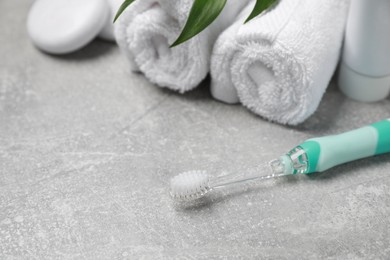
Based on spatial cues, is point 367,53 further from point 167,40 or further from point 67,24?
point 67,24

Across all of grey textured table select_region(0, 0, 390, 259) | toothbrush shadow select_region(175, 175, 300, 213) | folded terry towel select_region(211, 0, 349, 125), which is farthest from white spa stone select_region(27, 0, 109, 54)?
toothbrush shadow select_region(175, 175, 300, 213)

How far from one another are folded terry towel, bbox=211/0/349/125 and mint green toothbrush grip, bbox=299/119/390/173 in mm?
56

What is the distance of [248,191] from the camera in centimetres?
64

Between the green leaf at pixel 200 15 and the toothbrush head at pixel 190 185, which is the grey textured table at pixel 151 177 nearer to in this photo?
the toothbrush head at pixel 190 185

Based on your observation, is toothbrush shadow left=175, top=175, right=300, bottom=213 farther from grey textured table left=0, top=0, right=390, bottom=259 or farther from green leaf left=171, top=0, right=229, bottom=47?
green leaf left=171, top=0, right=229, bottom=47

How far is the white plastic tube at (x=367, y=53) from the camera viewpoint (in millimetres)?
654

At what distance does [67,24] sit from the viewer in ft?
2.65

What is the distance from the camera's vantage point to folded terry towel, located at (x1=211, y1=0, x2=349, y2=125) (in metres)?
0.64

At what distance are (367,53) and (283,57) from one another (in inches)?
4.8

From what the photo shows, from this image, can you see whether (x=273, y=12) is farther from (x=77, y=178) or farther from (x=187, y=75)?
(x=77, y=178)

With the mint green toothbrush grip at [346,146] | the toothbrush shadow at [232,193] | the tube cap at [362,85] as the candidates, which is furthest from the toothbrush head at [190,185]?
the tube cap at [362,85]

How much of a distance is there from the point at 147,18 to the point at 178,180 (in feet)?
0.68

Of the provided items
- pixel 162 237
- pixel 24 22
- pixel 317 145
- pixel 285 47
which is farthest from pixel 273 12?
pixel 24 22

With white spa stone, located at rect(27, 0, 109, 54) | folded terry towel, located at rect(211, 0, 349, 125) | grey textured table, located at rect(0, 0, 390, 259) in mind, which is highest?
folded terry towel, located at rect(211, 0, 349, 125)
